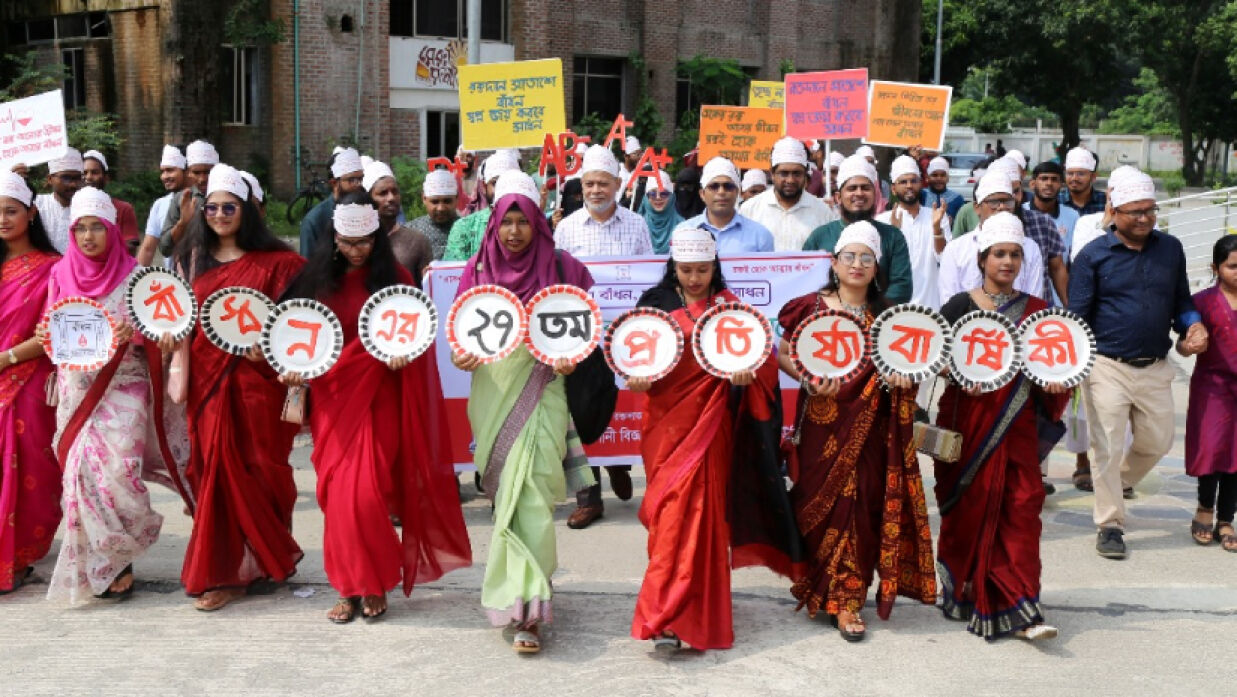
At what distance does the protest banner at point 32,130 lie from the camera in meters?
7.43

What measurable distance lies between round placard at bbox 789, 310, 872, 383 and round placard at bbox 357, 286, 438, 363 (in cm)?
144

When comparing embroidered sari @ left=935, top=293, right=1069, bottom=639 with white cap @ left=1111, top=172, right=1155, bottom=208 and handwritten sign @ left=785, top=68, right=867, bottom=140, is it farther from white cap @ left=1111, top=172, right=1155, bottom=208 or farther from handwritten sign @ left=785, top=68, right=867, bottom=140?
handwritten sign @ left=785, top=68, right=867, bottom=140

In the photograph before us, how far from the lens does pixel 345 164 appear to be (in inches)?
323

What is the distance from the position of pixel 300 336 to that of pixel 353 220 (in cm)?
51

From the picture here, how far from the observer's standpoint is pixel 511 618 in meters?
4.86

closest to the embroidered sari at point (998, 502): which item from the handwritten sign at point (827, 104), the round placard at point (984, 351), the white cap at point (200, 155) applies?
the round placard at point (984, 351)

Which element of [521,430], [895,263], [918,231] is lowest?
[521,430]

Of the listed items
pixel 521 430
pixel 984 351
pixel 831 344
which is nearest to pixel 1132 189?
pixel 984 351

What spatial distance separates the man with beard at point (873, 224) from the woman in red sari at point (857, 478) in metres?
1.44

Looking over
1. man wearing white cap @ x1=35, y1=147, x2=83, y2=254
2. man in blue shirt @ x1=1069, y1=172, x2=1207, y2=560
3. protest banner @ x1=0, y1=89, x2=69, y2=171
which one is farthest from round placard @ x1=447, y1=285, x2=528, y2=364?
man wearing white cap @ x1=35, y1=147, x2=83, y2=254

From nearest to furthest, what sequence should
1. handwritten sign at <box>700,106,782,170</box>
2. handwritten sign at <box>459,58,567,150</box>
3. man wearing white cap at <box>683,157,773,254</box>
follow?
1. man wearing white cap at <box>683,157,773,254</box>
2. handwritten sign at <box>459,58,567,150</box>
3. handwritten sign at <box>700,106,782,170</box>

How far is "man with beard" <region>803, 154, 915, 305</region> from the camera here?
21.8 feet

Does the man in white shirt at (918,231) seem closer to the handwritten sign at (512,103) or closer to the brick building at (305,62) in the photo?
the handwritten sign at (512,103)

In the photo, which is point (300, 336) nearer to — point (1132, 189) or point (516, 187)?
point (516, 187)
